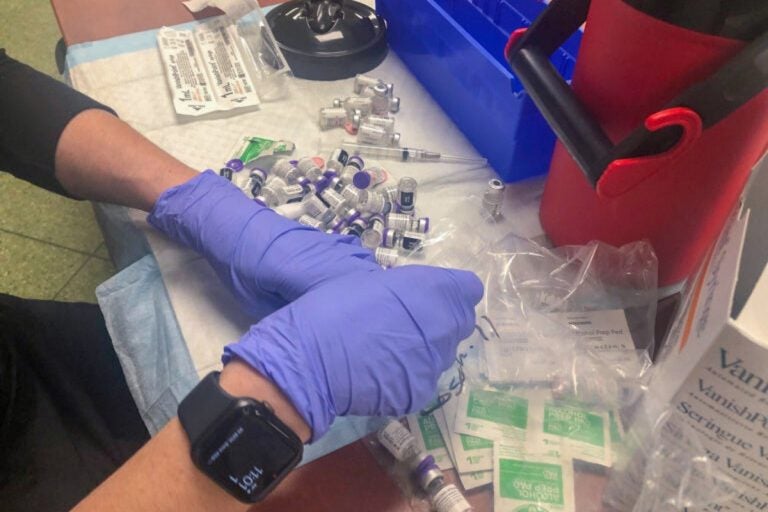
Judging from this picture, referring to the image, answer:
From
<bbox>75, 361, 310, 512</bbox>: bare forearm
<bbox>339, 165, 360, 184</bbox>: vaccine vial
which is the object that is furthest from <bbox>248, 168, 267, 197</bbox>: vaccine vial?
<bbox>75, 361, 310, 512</bbox>: bare forearm

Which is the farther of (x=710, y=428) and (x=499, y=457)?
(x=499, y=457)

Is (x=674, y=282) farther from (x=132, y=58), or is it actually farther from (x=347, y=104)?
(x=132, y=58)

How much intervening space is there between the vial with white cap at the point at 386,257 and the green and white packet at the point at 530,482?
9.4 inches

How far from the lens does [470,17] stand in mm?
861

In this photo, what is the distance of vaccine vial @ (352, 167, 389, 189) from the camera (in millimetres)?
800

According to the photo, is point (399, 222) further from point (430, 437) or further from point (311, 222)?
point (430, 437)

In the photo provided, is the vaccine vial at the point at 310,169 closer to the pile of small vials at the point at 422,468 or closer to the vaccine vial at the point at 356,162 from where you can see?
the vaccine vial at the point at 356,162

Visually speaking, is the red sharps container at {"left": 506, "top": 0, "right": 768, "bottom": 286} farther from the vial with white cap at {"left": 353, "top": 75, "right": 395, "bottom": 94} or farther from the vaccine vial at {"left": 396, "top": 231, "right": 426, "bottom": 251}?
the vial with white cap at {"left": 353, "top": 75, "right": 395, "bottom": 94}

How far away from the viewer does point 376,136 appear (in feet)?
2.77

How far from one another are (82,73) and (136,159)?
0.30 meters

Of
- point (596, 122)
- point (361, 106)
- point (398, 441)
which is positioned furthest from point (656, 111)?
point (361, 106)

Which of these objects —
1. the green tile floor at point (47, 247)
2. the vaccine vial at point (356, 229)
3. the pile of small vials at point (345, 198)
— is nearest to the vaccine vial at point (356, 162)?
the pile of small vials at point (345, 198)

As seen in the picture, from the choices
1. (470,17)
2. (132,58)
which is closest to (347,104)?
(470,17)

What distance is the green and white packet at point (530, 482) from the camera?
52 cm
